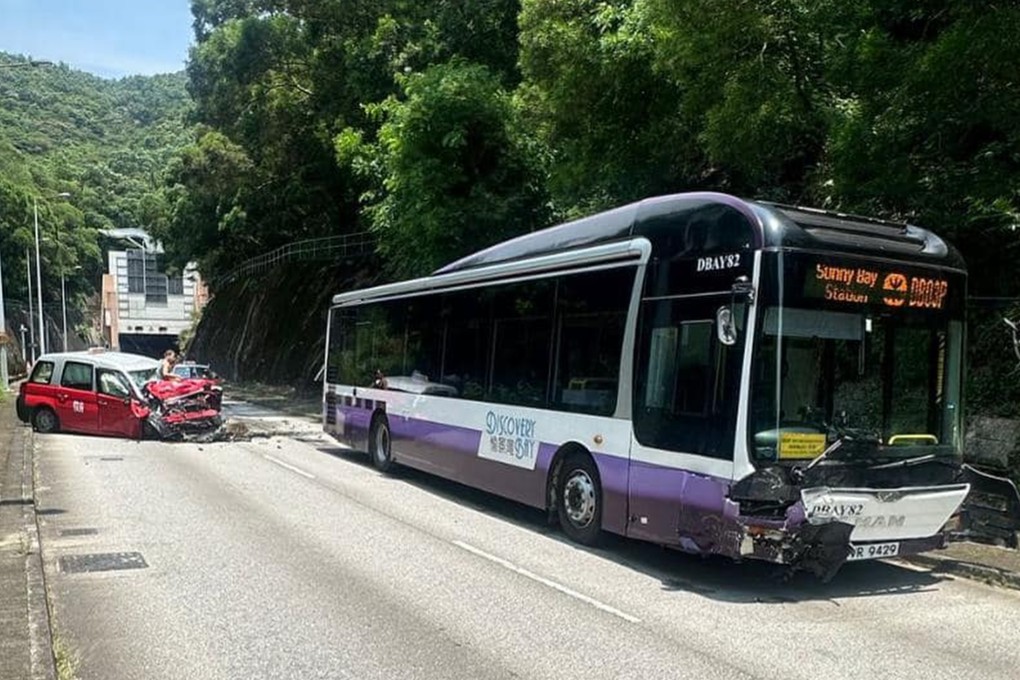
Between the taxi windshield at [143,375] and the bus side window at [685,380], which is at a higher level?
the bus side window at [685,380]

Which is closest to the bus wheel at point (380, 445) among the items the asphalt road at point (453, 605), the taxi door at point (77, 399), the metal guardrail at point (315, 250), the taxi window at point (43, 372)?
the asphalt road at point (453, 605)

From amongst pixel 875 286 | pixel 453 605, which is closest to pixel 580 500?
pixel 453 605

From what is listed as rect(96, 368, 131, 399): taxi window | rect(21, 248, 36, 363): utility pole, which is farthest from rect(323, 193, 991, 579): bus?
rect(21, 248, 36, 363): utility pole

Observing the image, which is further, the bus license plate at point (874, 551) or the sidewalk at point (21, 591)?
the bus license plate at point (874, 551)

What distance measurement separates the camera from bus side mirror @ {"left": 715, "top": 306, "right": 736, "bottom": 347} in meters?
6.79

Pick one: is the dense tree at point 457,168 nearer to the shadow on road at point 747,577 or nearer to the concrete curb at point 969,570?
the shadow on road at point 747,577

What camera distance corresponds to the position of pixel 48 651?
539 cm

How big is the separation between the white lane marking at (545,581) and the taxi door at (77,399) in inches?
516

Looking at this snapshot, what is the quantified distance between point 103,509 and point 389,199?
10.6 metres

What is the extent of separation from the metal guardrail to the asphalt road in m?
26.7

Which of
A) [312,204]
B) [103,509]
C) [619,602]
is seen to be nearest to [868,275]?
[619,602]

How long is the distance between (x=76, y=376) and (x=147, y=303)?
7869cm

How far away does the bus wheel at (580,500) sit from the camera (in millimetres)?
8727

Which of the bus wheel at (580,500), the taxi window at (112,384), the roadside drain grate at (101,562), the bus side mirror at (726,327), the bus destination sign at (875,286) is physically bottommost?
the roadside drain grate at (101,562)
